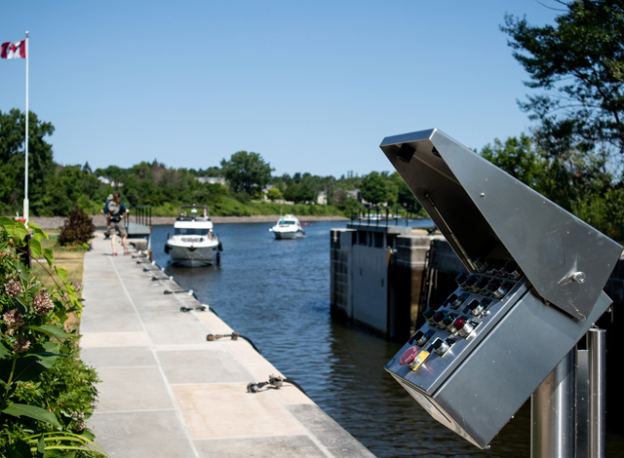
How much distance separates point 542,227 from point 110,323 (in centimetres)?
987

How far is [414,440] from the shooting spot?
9742 mm

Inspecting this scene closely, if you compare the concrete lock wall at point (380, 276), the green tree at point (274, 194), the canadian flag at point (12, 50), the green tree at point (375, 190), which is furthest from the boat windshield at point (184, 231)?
the green tree at point (375, 190)

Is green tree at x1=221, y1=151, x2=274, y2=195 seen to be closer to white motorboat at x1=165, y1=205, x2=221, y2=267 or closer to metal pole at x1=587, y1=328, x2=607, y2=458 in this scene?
white motorboat at x1=165, y1=205, x2=221, y2=267

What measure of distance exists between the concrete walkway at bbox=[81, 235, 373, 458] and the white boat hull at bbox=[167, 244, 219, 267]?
82.3 feet

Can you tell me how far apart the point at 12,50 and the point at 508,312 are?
35484mm

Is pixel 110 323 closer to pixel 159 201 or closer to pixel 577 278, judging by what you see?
pixel 577 278

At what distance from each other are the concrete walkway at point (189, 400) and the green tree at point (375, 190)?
165m

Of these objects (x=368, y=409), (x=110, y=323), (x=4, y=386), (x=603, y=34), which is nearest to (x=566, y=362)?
(x=4, y=386)

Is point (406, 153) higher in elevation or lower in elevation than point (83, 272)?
higher

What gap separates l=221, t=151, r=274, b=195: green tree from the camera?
174m

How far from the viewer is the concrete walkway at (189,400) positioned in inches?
215

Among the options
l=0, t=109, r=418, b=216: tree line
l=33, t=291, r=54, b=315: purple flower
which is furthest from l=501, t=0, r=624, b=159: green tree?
l=0, t=109, r=418, b=216: tree line

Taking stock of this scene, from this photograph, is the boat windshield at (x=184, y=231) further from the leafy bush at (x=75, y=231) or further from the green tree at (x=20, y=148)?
the green tree at (x=20, y=148)

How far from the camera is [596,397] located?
2.93 m
